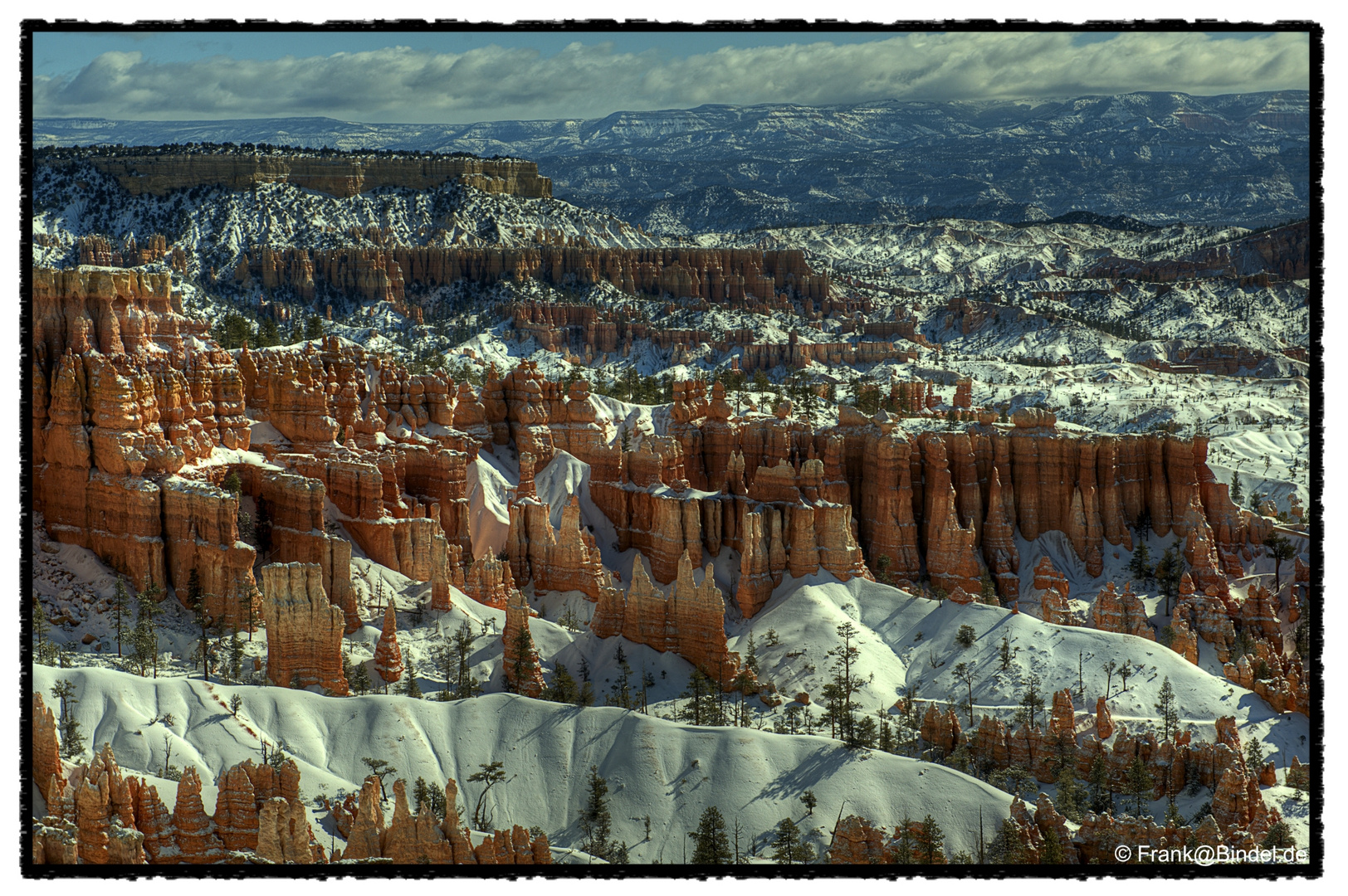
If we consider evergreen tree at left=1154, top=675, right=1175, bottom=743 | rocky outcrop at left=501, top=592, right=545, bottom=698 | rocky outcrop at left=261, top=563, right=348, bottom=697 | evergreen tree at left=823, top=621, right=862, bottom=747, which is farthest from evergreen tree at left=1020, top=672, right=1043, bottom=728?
rocky outcrop at left=261, top=563, right=348, bottom=697

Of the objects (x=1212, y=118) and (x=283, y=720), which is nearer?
(x=283, y=720)

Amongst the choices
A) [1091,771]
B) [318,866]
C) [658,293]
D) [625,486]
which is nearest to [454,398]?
[625,486]

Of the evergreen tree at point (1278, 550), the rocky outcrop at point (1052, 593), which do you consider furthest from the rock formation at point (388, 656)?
the evergreen tree at point (1278, 550)

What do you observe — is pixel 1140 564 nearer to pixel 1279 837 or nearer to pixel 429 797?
pixel 1279 837

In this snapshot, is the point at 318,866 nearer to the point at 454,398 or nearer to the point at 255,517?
the point at 255,517

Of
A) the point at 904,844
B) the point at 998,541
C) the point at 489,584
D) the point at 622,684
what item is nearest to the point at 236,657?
the point at 622,684
